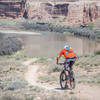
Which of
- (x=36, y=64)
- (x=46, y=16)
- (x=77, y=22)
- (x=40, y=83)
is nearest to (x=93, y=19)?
(x=77, y=22)

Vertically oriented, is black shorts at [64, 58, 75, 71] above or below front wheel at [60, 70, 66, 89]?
above

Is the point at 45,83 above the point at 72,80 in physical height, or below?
below

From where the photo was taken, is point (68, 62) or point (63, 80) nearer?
point (68, 62)

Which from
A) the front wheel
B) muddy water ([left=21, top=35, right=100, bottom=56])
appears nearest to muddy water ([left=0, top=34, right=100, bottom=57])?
muddy water ([left=21, top=35, right=100, bottom=56])

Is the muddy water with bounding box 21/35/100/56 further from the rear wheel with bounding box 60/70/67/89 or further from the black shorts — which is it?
the black shorts

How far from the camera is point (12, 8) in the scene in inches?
3575

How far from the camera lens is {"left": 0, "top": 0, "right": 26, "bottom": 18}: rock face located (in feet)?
295

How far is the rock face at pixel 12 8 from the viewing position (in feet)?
295

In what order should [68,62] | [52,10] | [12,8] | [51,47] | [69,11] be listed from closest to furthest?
[68,62]
[51,47]
[69,11]
[52,10]
[12,8]

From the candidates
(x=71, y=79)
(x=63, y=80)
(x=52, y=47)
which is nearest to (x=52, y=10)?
(x=52, y=47)

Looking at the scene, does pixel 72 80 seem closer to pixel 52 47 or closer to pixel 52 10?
pixel 52 47

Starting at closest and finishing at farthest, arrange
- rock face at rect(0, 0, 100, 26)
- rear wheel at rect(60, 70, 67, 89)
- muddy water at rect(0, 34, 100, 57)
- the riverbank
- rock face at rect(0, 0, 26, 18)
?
1. the riverbank
2. rear wheel at rect(60, 70, 67, 89)
3. muddy water at rect(0, 34, 100, 57)
4. rock face at rect(0, 0, 100, 26)
5. rock face at rect(0, 0, 26, 18)

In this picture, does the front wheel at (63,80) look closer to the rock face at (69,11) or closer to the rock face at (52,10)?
the rock face at (69,11)

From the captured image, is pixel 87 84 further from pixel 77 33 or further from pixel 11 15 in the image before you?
pixel 11 15
